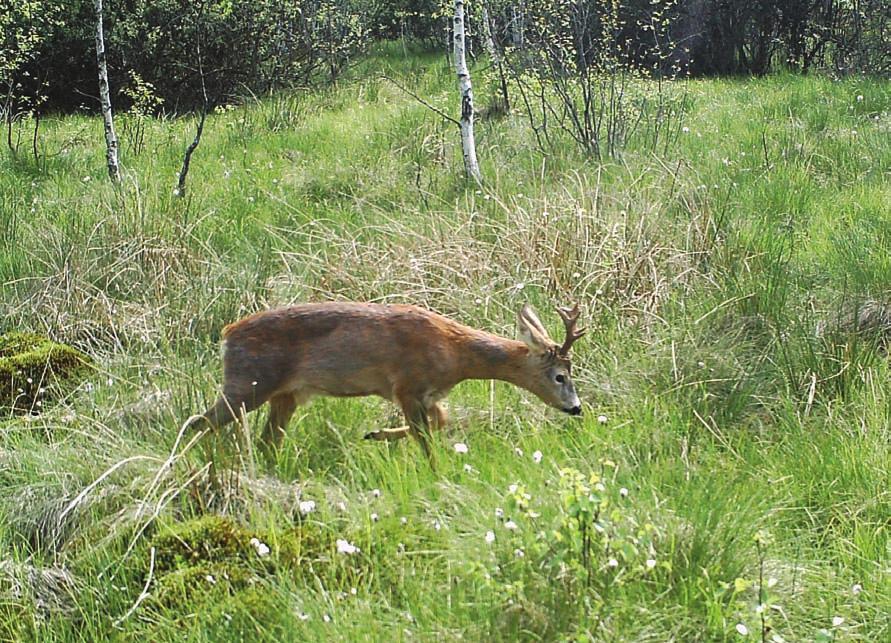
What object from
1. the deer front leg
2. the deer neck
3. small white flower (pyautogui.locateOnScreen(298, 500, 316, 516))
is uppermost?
the deer neck

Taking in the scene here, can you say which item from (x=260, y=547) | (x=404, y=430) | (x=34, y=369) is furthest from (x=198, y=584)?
(x=34, y=369)

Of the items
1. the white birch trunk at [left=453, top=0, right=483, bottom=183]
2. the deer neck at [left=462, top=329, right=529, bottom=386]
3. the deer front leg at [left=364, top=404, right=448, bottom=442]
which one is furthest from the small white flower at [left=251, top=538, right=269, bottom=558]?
the white birch trunk at [left=453, top=0, right=483, bottom=183]

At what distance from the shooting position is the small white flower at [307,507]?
3.89 metres

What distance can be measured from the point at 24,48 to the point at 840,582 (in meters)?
9.94

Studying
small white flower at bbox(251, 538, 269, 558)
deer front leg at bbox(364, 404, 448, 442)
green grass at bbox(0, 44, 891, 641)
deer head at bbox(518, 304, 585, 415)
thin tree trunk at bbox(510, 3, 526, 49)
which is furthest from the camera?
thin tree trunk at bbox(510, 3, 526, 49)

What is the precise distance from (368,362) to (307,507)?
41.0 inches

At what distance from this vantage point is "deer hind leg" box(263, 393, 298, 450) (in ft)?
16.0

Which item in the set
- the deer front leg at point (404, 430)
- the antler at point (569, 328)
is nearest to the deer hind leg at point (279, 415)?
the deer front leg at point (404, 430)

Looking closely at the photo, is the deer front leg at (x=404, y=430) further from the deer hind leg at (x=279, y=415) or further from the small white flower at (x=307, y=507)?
the small white flower at (x=307, y=507)

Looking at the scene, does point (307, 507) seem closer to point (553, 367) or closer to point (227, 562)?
point (227, 562)

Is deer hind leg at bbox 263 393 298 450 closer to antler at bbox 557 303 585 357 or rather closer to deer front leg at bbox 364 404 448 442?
deer front leg at bbox 364 404 448 442

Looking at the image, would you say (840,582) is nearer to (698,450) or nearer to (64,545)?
(698,450)

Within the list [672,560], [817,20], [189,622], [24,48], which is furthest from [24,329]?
[817,20]

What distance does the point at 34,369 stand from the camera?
19.3 ft
